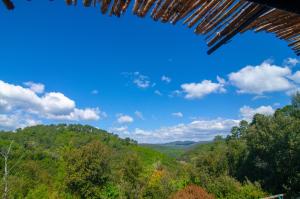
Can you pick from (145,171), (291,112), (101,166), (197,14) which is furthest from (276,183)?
(197,14)

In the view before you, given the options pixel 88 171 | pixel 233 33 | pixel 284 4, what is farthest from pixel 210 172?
pixel 284 4

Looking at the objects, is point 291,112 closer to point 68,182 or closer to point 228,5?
point 68,182

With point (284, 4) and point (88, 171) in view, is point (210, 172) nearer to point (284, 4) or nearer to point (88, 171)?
point (88, 171)

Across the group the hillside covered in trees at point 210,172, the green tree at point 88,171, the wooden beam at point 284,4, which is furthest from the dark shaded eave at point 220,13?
the green tree at point 88,171

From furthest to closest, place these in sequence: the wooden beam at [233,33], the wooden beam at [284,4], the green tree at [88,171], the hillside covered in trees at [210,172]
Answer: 1. the green tree at [88,171]
2. the hillside covered in trees at [210,172]
3. the wooden beam at [233,33]
4. the wooden beam at [284,4]

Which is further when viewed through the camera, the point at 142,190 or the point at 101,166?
the point at 101,166

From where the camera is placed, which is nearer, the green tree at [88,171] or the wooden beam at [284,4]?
the wooden beam at [284,4]

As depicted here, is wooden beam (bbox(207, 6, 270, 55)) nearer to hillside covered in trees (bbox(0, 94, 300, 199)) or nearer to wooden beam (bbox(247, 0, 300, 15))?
wooden beam (bbox(247, 0, 300, 15))

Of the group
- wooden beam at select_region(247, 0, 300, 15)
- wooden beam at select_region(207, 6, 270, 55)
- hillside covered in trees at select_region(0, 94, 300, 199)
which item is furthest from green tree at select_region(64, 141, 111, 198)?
wooden beam at select_region(247, 0, 300, 15)

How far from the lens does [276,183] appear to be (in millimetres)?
27719

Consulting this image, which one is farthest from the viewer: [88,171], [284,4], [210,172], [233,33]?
[88,171]

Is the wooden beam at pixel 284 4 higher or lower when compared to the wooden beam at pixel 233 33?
lower

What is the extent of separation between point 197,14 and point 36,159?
65189 millimetres

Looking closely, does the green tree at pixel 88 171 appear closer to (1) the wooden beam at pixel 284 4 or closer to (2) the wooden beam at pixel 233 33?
(2) the wooden beam at pixel 233 33
